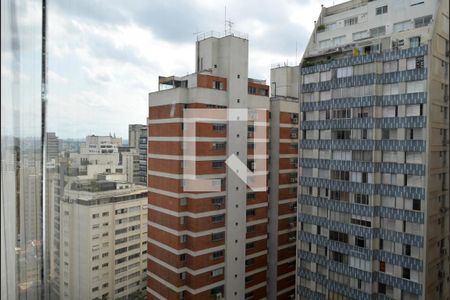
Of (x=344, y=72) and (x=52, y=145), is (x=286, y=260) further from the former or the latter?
(x=52, y=145)

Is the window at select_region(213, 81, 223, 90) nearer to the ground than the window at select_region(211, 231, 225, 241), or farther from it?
farther from it

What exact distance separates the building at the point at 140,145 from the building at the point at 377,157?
31.3ft

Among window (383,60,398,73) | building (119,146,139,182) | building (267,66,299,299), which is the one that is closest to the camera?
window (383,60,398,73)

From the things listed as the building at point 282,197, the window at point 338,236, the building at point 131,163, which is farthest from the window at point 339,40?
the building at point 131,163

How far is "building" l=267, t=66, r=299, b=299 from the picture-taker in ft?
31.7

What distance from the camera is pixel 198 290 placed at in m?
7.62

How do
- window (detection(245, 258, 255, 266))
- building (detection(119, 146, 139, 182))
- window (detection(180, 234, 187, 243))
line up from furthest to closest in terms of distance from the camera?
1. building (detection(119, 146, 139, 182))
2. window (detection(245, 258, 255, 266))
3. window (detection(180, 234, 187, 243))

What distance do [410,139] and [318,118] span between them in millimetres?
1818

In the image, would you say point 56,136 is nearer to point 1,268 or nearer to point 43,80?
point 43,80

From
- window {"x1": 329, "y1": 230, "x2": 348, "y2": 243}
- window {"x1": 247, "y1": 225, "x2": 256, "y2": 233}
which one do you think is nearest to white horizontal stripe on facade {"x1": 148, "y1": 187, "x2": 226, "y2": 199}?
window {"x1": 247, "y1": 225, "x2": 256, "y2": 233}

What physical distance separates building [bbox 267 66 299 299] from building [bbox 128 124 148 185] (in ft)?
23.6

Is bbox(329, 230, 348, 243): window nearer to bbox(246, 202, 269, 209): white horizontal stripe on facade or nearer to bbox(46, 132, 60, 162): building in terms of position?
bbox(246, 202, 269, 209): white horizontal stripe on facade

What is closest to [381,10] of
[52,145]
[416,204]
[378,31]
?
[378,31]
